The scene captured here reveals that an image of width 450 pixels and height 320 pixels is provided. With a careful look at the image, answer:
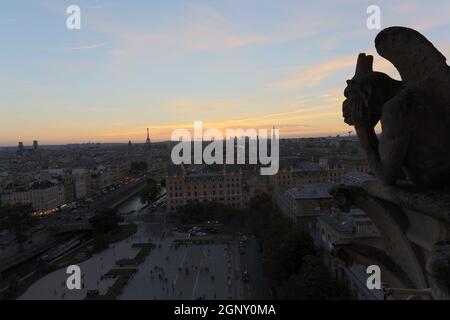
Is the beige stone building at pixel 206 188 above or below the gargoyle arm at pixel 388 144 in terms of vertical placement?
below

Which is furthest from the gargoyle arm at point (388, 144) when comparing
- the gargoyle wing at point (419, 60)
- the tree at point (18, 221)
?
the tree at point (18, 221)

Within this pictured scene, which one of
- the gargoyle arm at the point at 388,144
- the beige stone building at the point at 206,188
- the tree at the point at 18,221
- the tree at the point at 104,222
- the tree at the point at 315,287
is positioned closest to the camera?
the gargoyle arm at the point at 388,144

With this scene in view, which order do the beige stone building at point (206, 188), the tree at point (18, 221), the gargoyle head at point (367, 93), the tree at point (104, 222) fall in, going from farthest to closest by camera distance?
1. the beige stone building at point (206, 188)
2. the tree at point (104, 222)
3. the tree at point (18, 221)
4. the gargoyle head at point (367, 93)

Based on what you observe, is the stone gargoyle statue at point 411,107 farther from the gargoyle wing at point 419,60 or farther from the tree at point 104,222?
the tree at point 104,222

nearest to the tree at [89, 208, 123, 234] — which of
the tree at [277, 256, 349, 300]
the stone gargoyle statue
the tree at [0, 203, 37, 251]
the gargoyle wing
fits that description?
the tree at [0, 203, 37, 251]

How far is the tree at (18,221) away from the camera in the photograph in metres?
32.8

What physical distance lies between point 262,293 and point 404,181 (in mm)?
18011

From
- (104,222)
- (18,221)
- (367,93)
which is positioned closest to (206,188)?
(104,222)

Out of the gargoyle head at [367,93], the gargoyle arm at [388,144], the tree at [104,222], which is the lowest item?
the tree at [104,222]

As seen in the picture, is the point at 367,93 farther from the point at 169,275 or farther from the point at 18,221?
the point at 18,221

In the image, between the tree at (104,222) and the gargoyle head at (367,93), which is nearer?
the gargoyle head at (367,93)

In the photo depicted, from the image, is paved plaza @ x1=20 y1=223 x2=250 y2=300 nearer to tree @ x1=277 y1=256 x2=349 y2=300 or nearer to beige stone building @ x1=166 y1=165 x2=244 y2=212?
tree @ x1=277 y1=256 x2=349 y2=300

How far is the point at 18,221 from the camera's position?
32938 millimetres

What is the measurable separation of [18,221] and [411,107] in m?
34.6
